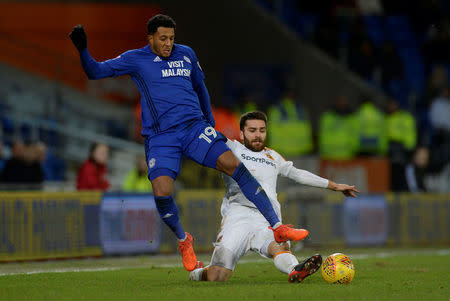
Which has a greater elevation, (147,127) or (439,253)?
(147,127)

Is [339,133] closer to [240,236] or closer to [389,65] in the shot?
[389,65]

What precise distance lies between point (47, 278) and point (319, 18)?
15100 millimetres

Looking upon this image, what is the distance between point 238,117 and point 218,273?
1042 centimetres

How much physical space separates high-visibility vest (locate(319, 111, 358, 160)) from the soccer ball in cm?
1018

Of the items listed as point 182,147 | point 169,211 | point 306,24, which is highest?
point 306,24

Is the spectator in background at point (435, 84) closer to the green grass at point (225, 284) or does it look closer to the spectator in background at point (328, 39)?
the spectator in background at point (328, 39)

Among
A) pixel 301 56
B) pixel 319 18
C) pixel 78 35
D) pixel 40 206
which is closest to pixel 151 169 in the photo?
pixel 78 35

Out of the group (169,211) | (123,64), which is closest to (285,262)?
(169,211)

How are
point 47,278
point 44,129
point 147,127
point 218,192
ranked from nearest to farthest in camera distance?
point 147,127 < point 47,278 < point 218,192 < point 44,129

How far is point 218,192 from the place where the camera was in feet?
48.8

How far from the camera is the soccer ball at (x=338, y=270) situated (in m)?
8.45

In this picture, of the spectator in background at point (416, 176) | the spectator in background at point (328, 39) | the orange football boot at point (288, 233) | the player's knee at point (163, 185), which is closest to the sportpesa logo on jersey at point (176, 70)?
the player's knee at point (163, 185)

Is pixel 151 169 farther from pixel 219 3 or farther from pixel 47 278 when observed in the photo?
pixel 219 3

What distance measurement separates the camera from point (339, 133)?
18750 mm
